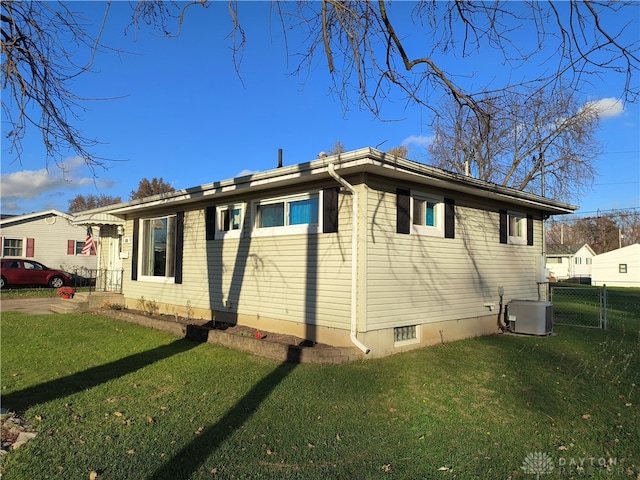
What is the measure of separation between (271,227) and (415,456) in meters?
5.41

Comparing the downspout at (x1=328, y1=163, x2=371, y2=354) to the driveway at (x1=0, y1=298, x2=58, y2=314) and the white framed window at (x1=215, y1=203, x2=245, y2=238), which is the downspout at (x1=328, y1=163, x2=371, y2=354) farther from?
the driveway at (x1=0, y1=298, x2=58, y2=314)

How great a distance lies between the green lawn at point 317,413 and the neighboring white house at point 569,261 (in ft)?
156

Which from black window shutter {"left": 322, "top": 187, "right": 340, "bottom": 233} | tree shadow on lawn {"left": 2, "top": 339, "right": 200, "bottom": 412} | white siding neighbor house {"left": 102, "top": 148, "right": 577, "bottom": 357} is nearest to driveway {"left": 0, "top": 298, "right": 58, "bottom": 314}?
white siding neighbor house {"left": 102, "top": 148, "right": 577, "bottom": 357}

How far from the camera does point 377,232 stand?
7.05 meters

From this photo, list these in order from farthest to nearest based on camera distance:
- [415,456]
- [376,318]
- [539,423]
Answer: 1. [376,318]
2. [539,423]
3. [415,456]

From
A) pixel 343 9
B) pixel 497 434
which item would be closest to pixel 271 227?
pixel 343 9

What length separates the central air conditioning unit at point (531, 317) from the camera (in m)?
9.14

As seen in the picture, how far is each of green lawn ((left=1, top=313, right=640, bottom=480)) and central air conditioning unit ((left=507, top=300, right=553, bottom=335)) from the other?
139cm

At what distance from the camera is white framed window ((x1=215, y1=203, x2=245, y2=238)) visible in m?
9.07

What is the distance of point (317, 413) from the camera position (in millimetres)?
4617

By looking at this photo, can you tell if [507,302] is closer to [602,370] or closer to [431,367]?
[602,370]

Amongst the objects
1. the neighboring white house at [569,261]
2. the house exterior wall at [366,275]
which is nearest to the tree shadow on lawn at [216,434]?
the house exterior wall at [366,275]

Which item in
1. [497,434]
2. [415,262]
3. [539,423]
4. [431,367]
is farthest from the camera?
[415,262]

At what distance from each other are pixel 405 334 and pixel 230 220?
4324mm
